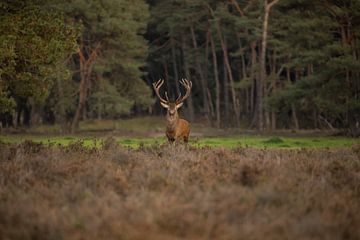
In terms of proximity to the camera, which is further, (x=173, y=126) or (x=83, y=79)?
(x=83, y=79)

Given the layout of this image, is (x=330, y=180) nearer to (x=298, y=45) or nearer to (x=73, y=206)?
(x=73, y=206)

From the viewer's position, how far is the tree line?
2030 cm

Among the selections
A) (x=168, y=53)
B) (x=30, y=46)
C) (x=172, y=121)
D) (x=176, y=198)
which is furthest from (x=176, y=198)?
(x=168, y=53)

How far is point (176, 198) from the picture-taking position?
8.67 meters

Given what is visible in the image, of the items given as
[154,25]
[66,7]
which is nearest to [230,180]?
[66,7]

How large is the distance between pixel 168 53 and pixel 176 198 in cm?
5683

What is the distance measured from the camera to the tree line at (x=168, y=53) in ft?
66.6

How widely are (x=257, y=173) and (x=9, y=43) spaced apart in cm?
1035

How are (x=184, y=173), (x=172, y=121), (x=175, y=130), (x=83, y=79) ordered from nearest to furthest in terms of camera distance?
(x=184, y=173), (x=172, y=121), (x=175, y=130), (x=83, y=79)

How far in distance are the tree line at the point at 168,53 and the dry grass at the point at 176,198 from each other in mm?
7812

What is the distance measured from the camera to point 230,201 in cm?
843

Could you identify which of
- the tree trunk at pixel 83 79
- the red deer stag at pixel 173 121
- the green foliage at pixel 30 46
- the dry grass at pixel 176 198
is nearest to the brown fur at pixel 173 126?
the red deer stag at pixel 173 121

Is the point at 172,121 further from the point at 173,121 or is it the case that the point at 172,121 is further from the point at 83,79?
the point at 83,79

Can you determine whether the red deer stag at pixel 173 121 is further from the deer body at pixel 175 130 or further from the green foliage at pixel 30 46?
the green foliage at pixel 30 46
